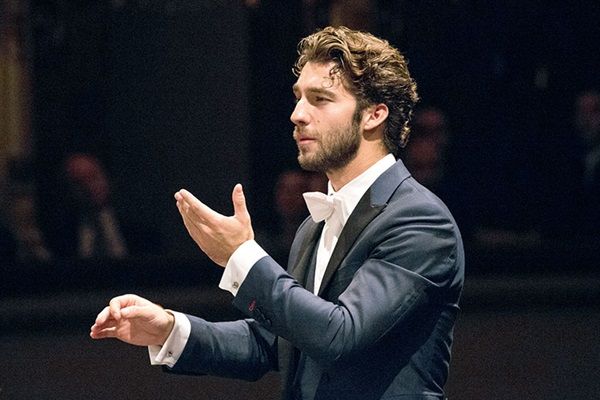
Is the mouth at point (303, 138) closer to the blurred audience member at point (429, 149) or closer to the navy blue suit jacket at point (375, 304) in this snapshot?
the navy blue suit jacket at point (375, 304)

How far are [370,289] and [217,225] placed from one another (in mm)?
297

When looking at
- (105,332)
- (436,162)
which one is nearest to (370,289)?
(105,332)

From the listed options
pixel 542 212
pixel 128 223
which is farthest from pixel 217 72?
pixel 542 212

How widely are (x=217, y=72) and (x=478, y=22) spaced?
1.13 m

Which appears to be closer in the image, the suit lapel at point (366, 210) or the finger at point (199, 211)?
the finger at point (199, 211)

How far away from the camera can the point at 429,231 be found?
6.97ft

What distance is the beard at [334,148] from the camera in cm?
223

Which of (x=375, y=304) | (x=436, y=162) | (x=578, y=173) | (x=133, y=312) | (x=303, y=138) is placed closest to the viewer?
(x=375, y=304)

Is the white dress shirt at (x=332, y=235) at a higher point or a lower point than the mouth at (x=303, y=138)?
lower

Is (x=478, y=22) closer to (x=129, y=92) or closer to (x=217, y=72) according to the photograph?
(x=217, y=72)

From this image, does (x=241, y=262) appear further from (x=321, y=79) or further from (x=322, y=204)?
(x=321, y=79)

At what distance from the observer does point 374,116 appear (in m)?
2.29

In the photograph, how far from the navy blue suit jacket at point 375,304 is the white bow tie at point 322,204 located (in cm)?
7

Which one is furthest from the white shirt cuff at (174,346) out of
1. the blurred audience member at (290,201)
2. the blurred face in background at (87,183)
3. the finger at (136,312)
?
the blurred face in background at (87,183)
